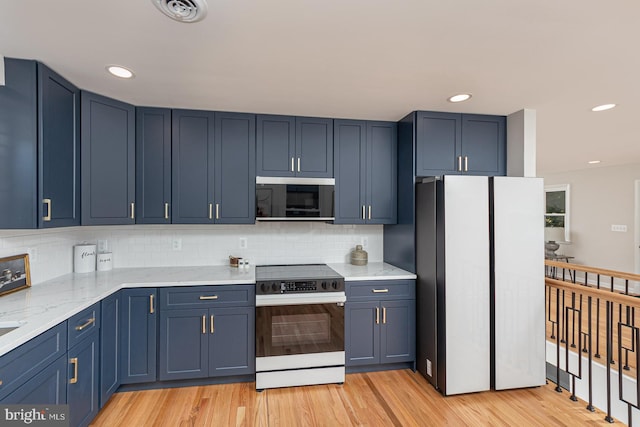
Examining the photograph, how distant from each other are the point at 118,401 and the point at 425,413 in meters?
2.31

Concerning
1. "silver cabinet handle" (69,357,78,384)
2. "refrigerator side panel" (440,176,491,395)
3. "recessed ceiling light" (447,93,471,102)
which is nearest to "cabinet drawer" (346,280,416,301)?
"refrigerator side panel" (440,176,491,395)

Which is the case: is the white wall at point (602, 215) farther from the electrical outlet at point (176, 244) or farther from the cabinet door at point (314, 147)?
the electrical outlet at point (176, 244)

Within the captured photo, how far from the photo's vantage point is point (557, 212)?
280 inches

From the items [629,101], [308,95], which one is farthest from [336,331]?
[629,101]

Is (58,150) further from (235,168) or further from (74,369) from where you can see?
(74,369)

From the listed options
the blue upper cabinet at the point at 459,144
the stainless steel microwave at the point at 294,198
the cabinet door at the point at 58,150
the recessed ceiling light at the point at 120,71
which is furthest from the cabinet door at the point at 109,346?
the blue upper cabinet at the point at 459,144

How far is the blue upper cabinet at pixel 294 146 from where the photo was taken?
2.98m

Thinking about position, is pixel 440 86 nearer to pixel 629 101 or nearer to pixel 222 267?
pixel 629 101

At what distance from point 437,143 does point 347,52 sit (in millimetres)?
1454

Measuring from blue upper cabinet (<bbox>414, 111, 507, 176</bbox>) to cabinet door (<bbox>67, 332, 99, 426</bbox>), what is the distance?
9.15 ft

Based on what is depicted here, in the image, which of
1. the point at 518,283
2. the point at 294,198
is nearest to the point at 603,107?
the point at 518,283

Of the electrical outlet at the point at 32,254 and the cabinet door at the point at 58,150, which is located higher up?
the cabinet door at the point at 58,150

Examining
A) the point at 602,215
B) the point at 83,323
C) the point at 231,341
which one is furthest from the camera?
the point at 602,215

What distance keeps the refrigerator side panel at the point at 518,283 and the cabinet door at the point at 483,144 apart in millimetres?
440
